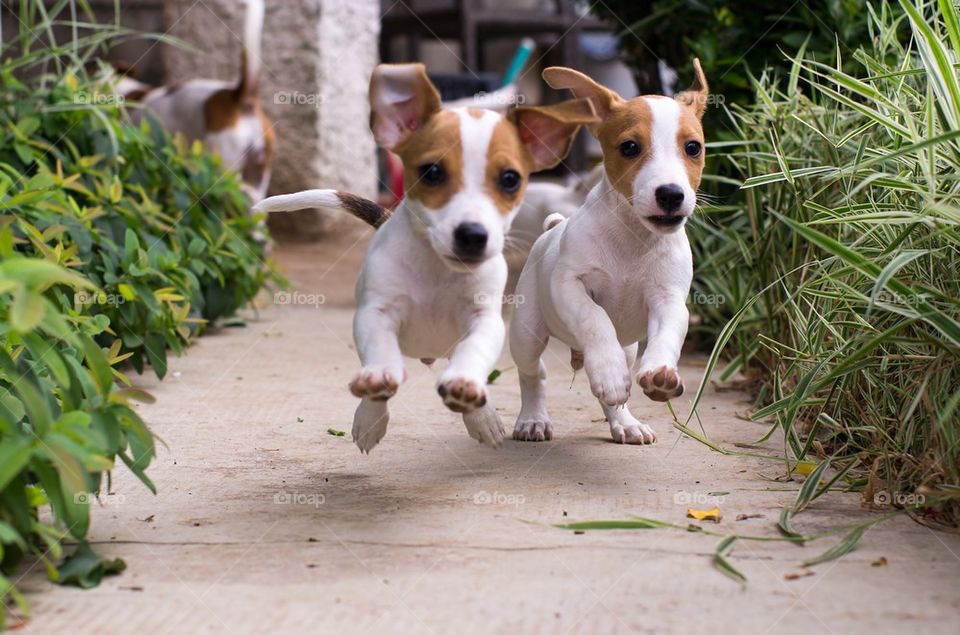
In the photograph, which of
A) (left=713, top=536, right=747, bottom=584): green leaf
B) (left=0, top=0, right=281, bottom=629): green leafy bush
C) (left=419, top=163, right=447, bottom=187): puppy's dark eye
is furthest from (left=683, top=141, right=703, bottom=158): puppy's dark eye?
(left=0, top=0, right=281, bottom=629): green leafy bush

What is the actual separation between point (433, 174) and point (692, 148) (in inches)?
31.4

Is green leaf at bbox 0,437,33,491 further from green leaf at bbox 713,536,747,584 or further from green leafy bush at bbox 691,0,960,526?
green leafy bush at bbox 691,0,960,526

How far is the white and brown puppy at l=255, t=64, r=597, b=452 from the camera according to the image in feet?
8.39

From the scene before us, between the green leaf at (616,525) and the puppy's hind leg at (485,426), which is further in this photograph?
the puppy's hind leg at (485,426)

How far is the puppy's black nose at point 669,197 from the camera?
2891 millimetres

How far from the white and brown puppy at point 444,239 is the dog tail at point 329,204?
0.15 feet

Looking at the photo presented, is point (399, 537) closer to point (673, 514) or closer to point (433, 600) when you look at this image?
point (433, 600)

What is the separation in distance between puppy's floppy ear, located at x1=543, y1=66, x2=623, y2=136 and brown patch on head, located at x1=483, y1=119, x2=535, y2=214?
1.32 ft

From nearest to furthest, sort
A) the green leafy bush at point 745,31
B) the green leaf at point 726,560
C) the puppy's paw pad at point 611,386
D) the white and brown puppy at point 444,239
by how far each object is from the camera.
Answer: the green leaf at point 726,560 → the white and brown puppy at point 444,239 → the puppy's paw pad at point 611,386 → the green leafy bush at point 745,31

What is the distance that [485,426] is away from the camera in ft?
9.62

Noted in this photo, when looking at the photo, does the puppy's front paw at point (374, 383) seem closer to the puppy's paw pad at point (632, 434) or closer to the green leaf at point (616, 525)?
the green leaf at point (616, 525)

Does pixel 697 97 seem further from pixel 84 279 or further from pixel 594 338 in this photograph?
pixel 84 279

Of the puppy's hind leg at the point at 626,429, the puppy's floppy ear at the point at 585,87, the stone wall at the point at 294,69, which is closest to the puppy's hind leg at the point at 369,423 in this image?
the puppy's hind leg at the point at 626,429

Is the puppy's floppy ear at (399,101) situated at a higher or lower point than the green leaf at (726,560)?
higher
